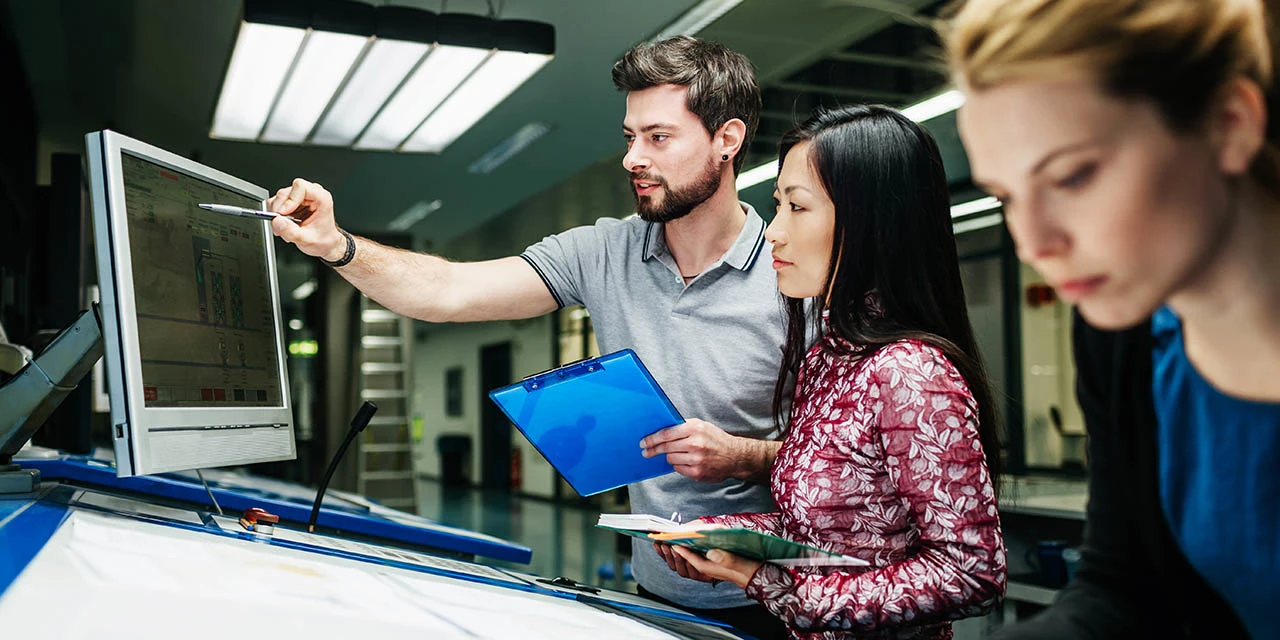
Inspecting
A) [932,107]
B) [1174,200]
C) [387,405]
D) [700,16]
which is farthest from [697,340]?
[387,405]

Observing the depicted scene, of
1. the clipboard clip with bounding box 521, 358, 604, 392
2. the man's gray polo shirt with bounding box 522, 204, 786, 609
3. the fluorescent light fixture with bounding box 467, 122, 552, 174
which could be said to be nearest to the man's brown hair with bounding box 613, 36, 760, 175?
the man's gray polo shirt with bounding box 522, 204, 786, 609

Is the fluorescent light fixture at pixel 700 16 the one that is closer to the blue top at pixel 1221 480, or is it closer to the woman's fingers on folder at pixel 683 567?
the woman's fingers on folder at pixel 683 567

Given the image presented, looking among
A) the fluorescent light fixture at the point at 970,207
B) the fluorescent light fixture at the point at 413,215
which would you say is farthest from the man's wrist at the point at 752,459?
the fluorescent light fixture at the point at 413,215

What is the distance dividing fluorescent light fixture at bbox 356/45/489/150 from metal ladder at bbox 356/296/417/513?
4326 mm

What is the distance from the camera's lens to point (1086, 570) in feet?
2.65

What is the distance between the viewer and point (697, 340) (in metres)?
1.65

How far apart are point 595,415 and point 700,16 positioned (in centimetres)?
333

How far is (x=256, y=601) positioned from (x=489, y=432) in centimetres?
1638

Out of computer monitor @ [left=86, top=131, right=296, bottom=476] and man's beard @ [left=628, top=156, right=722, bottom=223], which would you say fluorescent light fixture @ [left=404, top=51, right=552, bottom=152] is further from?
computer monitor @ [left=86, top=131, right=296, bottom=476]

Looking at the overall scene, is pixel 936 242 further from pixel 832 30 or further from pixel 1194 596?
pixel 832 30

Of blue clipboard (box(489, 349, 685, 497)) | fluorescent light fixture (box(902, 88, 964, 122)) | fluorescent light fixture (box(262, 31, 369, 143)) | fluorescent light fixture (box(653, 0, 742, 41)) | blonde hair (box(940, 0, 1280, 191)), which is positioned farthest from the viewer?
fluorescent light fixture (box(902, 88, 964, 122))

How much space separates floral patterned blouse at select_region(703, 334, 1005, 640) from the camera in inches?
41.1

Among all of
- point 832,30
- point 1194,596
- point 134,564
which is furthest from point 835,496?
point 832,30

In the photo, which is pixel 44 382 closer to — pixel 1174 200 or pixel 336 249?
pixel 336 249
